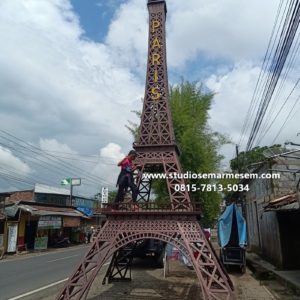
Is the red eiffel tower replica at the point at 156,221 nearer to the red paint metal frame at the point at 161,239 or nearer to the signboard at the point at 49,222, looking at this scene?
the red paint metal frame at the point at 161,239

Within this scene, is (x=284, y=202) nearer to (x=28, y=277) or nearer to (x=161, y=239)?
(x=161, y=239)

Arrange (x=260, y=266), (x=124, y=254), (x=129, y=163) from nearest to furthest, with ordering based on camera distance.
Result: (x=129, y=163)
(x=124, y=254)
(x=260, y=266)

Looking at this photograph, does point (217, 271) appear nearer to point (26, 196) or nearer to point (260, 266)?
point (260, 266)

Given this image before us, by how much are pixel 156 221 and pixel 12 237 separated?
1942cm

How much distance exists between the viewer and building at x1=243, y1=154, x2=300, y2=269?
1465 centimetres

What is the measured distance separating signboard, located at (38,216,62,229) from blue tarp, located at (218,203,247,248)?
720 inches

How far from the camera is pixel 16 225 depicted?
92.4 ft

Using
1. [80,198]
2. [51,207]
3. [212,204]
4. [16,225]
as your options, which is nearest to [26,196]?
[51,207]

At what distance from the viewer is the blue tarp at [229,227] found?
1828cm

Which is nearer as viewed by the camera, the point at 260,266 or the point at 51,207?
the point at 260,266

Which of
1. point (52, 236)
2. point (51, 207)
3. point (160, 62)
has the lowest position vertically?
point (52, 236)

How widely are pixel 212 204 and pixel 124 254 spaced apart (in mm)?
11953

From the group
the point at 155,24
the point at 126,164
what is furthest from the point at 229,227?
the point at 155,24

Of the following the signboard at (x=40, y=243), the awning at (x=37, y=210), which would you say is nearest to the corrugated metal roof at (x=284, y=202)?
the awning at (x=37, y=210)
